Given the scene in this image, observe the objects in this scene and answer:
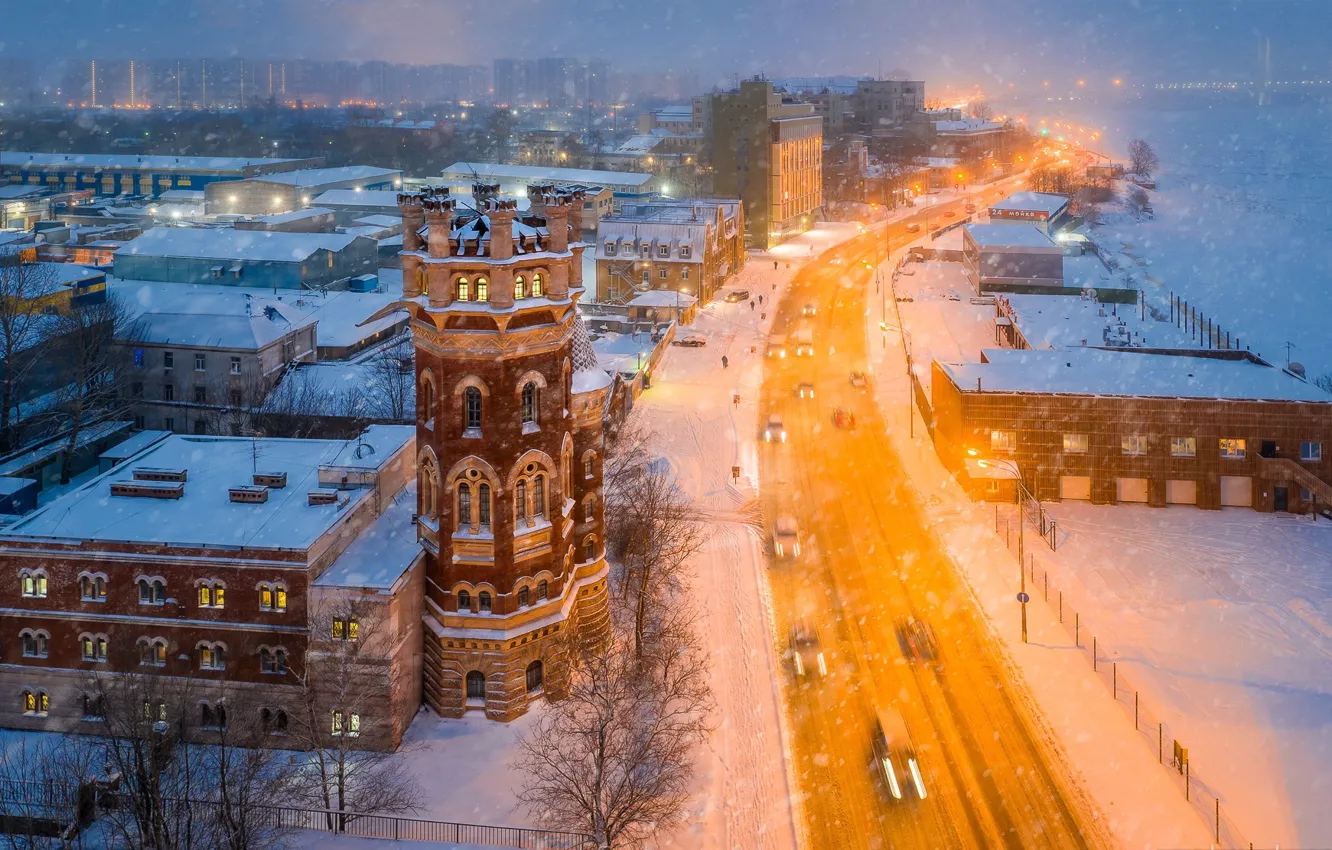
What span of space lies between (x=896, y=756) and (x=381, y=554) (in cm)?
1740

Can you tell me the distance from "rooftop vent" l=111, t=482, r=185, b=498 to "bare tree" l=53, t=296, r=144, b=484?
26.7 m

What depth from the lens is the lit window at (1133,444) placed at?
5544 cm

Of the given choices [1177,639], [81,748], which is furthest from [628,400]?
[81,748]

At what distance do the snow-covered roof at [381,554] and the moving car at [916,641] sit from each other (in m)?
18.3

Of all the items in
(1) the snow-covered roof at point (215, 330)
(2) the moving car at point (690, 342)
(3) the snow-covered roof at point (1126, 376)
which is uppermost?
(1) the snow-covered roof at point (215, 330)

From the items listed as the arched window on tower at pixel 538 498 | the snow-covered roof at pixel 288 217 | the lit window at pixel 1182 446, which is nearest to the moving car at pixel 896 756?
the arched window on tower at pixel 538 498

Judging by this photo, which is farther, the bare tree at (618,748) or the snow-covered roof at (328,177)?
the snow-covered roof at (328,177)

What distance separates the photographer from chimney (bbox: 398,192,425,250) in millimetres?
34219

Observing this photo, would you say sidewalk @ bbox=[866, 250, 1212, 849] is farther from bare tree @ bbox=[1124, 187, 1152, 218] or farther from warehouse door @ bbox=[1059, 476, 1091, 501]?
bare tree @ bbox=[1124, 187, 1152, 218]

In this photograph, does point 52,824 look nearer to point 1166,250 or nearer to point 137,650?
point 137,650

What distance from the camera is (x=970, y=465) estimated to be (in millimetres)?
56625

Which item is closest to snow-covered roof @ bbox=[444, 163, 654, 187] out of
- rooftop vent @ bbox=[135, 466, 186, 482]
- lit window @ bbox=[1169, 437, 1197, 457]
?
lit window @ bbox=[1169, 437, 1197, 457]

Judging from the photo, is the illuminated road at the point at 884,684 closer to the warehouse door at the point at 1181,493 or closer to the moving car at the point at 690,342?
the warehouse door at the point at 1181,493

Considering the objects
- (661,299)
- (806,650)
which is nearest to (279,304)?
(661,299)
